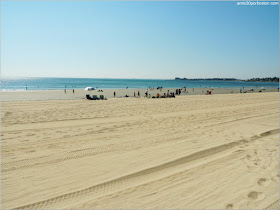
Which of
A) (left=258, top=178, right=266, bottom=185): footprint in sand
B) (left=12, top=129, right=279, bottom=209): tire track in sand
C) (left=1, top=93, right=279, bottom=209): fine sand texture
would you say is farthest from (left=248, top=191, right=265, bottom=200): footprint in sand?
(left=258, top=178, right=266, bottom=185): footprint in sand

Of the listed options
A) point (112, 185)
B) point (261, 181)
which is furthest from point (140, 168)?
point (261, 181)

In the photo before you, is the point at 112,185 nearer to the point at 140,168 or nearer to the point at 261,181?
the point at 140,168

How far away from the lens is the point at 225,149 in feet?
21.9

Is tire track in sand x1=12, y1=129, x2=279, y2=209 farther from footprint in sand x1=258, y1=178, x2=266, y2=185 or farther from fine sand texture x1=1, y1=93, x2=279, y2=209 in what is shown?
footprint in sand x1=258, y1=178, x2=266, y2=185

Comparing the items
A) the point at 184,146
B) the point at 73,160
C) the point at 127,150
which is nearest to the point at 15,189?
the point at 73,160

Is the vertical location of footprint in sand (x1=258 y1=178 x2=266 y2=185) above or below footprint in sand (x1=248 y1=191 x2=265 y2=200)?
above

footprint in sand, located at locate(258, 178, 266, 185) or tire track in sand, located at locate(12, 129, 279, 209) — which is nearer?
tire track in sand, located at locate(12, 129, 279, 209)

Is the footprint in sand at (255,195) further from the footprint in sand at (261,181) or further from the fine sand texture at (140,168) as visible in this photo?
the footprint in sand at (261,181)

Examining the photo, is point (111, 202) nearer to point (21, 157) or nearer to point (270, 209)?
point (270, 209)

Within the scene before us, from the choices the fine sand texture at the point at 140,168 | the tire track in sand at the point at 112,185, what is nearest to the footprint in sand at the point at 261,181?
the fine sand texture at the point at 140,168

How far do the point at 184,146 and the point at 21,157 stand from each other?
5338 mm

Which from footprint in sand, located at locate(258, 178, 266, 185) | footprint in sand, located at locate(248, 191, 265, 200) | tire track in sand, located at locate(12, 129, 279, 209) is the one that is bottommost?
tire track in sand, located at locate(12, 129, 279, 209)

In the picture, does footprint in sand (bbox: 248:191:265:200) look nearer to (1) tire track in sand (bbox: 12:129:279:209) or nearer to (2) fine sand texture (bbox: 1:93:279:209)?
(2) fine sand texture (bbox: 1:93:279:209)

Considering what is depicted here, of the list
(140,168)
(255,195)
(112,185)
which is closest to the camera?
(255,195)
